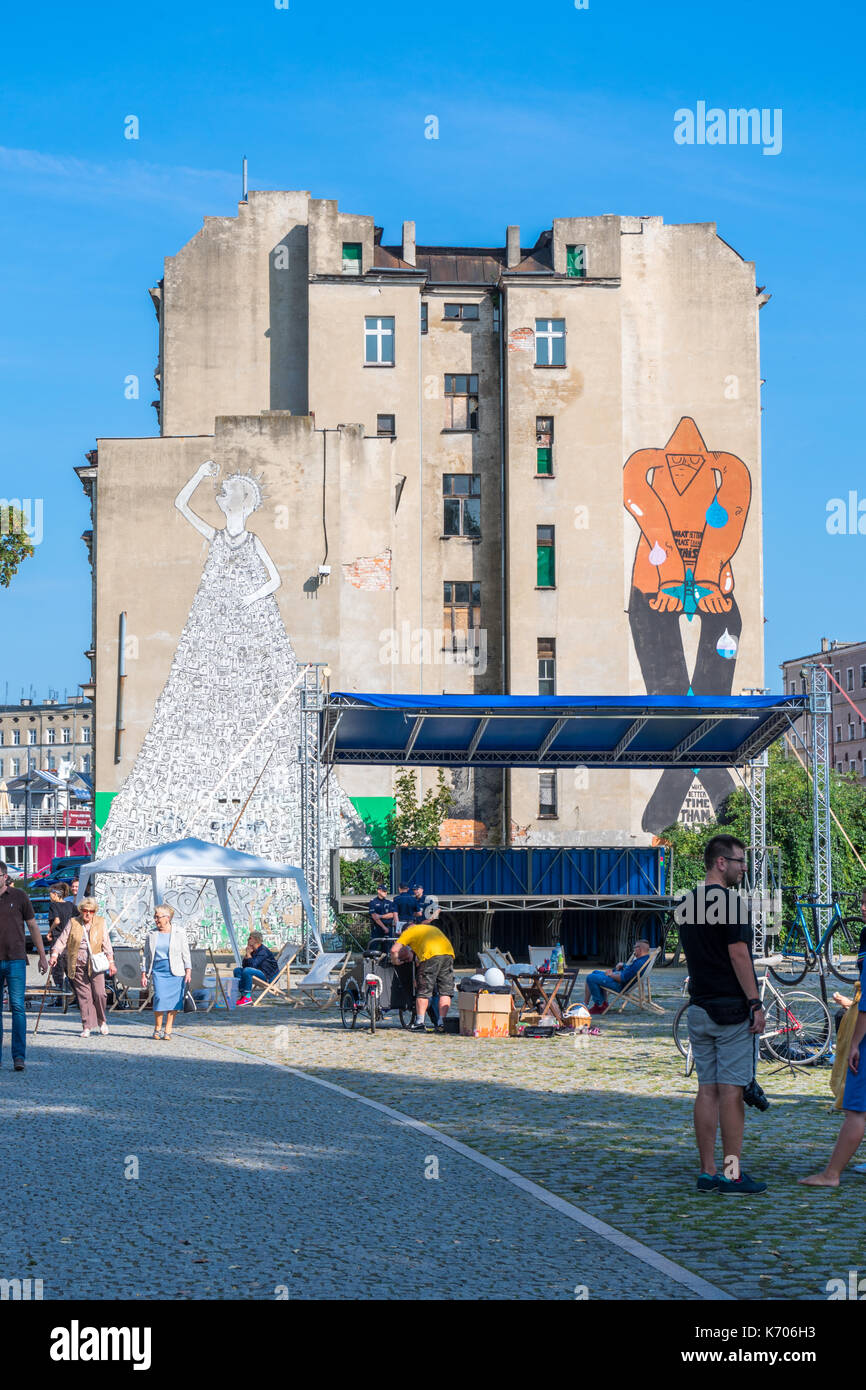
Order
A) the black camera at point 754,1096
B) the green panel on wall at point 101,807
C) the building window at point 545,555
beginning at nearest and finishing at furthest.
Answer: the black camera at point 754,1096, the green panel on wall at point 101,807, the building window at point 545,555

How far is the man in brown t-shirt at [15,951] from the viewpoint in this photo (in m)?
15.5

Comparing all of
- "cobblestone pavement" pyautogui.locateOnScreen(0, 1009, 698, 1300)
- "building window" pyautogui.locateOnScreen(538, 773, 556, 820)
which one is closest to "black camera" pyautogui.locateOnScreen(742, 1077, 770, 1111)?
"cobblestone pavement" pyautogui.locateOnScreen(0, 1009, 698, 1300)

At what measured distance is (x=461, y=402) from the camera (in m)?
50.9

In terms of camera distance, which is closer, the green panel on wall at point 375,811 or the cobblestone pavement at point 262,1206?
the cobblestone pavement at point 262,1206

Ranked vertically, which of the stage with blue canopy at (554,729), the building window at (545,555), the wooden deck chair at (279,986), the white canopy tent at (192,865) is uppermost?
the building window at (545,555)

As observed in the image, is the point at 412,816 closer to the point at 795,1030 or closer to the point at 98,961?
the point at 98,961

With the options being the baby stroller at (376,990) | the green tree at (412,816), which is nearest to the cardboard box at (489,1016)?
the baby stroller at (376,990)

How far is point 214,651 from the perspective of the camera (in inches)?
1715

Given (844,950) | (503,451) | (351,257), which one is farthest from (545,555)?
(844,950)

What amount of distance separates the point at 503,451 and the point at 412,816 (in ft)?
41.1

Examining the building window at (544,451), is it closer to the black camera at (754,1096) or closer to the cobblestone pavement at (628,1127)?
the cobblestone pavement at (628,1127)

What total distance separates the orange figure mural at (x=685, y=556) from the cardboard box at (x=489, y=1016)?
29.3 meters
